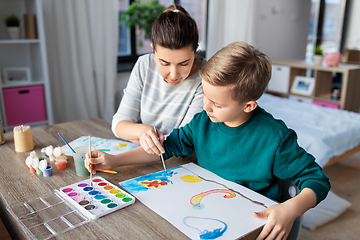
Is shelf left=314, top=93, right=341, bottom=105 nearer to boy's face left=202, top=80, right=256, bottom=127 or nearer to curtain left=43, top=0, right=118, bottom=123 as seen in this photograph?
curtain left=43, top=0, right=118, bottom=123

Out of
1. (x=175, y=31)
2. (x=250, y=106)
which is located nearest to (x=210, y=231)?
(x=250, y=106)

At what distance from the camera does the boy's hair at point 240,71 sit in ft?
2.69

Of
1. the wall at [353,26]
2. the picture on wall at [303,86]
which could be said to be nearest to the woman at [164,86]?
the picture on wall at [303,86]

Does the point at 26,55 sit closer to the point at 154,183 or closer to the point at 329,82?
the point at 154,183

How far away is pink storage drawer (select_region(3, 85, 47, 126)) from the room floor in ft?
6.63

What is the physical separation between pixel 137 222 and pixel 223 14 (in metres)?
3.30

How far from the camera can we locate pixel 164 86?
1.25 m

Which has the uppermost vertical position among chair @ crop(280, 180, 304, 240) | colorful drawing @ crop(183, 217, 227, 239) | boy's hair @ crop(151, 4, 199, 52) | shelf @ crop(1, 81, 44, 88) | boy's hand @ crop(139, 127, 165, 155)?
boy's hair @ crop(151, 4, 199, 52)

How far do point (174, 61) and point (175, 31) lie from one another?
0.31 ft

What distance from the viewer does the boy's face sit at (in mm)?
838

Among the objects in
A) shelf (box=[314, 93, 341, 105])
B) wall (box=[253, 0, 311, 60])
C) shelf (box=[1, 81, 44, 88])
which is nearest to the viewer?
shelf (box=[1, 81, 44, 88])

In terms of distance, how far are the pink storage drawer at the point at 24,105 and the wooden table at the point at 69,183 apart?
1159 millimetres

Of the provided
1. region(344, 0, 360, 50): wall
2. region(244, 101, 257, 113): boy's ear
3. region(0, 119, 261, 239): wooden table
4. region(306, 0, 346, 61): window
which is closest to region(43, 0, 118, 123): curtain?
region(0, 119, 261, 239): wooden table

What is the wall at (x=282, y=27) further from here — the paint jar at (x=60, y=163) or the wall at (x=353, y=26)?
the paint jar at (x=60, y=163)
